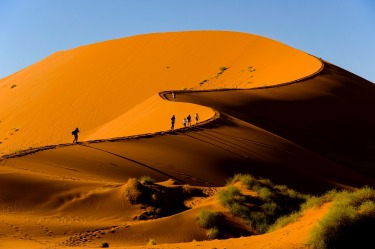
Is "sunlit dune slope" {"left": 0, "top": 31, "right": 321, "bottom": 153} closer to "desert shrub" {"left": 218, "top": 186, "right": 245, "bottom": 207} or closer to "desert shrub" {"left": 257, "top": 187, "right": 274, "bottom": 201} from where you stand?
"desert shrub" {"left": 257, "top": 187, "right": 274, "bottom": 201}

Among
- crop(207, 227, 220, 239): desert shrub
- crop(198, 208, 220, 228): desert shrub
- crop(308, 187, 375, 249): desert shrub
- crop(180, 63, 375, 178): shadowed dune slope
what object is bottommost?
crop(207, 227, 220, 239): desert shrub

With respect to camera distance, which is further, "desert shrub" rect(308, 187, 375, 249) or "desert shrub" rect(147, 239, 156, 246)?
"desert shrub" rect(147, 239, 156, 246)

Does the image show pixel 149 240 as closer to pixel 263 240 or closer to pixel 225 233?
pixel 225 233

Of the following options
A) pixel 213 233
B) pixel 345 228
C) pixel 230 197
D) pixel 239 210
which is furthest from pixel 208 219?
pixel 345 228

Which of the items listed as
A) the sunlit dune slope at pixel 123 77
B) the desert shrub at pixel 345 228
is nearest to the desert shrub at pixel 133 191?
the desert shrub at pixel 345 228

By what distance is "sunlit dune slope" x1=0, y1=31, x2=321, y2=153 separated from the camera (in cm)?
5172

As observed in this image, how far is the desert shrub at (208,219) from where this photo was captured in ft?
52.8

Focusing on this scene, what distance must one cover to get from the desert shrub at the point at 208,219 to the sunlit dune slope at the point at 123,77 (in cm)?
2269

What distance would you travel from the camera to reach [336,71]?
180ft

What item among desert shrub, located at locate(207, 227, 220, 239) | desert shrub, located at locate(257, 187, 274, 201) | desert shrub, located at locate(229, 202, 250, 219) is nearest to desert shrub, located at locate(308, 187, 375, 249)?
desert shrub, located at locate(207, 227, 220, 239)

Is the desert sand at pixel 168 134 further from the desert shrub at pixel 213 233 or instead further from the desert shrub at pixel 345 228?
the desert shrub at pixel 345 228

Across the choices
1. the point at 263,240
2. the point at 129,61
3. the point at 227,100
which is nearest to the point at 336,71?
the point at 227,100

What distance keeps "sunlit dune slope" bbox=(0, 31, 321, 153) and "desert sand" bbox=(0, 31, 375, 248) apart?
0.68 ft

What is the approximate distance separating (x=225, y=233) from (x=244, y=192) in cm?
298
